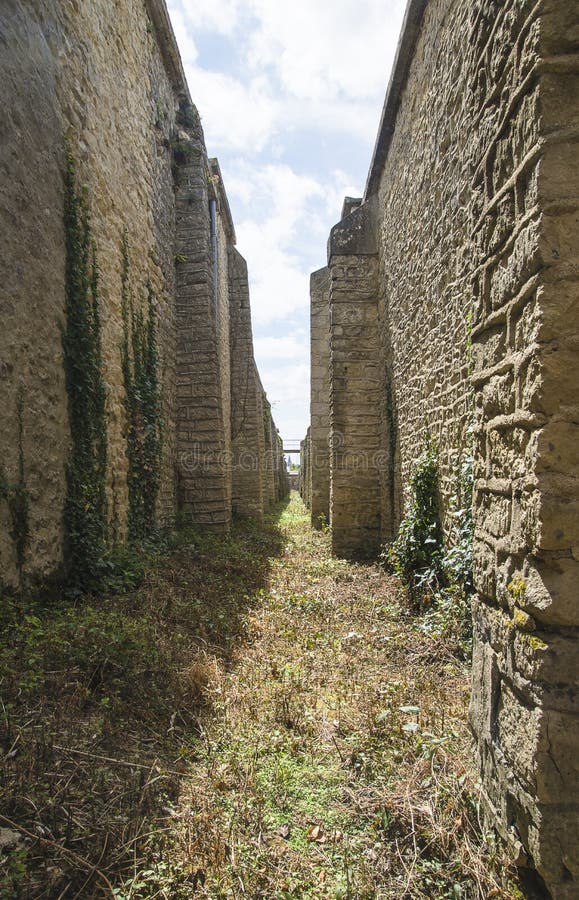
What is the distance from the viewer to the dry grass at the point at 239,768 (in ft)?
5.77

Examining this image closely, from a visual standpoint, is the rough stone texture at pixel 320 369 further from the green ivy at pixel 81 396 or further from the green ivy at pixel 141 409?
the green ivy at pixel 81 396

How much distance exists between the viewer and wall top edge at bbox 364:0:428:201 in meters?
5.28

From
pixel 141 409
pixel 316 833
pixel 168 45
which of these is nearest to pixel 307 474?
pixel 141 409

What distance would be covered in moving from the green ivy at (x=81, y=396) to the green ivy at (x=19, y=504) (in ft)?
1.96

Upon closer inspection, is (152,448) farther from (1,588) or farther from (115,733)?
(115,733)

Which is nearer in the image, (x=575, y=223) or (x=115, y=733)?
(x=575, y=223)

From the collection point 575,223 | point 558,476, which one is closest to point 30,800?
point 558,476

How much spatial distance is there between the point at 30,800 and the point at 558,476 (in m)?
2.24

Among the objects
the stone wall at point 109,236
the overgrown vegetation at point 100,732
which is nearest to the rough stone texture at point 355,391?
the stone wall at point 109,236

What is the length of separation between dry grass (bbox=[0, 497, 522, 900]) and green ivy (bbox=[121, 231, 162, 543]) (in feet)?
6.86

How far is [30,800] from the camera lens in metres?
1.87

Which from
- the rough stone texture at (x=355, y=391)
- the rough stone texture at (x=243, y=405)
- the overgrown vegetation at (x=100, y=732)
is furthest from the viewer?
the rough stone texture at (x=243, y=405)

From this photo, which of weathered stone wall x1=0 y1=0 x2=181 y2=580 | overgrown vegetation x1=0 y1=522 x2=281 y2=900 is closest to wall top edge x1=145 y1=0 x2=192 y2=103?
weathered stone wall x1=0 y1=0 x2=181 y2=580

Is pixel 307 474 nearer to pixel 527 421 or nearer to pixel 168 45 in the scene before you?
pixel 168 45
